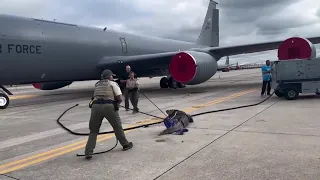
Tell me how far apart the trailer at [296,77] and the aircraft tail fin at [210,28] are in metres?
13.3

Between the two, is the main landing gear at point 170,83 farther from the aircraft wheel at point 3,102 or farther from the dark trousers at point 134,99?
the aircraft wheel at point 3,102

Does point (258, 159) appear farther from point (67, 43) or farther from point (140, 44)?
point (140, 44)

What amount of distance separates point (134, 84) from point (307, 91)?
607 centimetres

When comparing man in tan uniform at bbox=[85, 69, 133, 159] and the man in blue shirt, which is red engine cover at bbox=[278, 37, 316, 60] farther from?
man in tan uniform at bbox=[85, 69, 133, 159]

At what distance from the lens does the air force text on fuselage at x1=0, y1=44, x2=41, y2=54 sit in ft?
36.0

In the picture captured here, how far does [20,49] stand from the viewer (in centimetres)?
1139

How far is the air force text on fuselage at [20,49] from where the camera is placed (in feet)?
36.0

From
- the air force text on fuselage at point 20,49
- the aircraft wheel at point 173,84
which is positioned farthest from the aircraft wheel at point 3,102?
the aircraft wheel at point 173,84

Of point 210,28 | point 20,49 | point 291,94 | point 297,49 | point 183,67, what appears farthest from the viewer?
point 210,28

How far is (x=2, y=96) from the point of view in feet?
38.0

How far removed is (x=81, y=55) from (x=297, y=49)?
9.88m

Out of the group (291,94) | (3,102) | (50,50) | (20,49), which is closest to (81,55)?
(50,50)

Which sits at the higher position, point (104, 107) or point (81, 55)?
point (81, 55)

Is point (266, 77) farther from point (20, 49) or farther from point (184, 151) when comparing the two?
point (20, 49)
